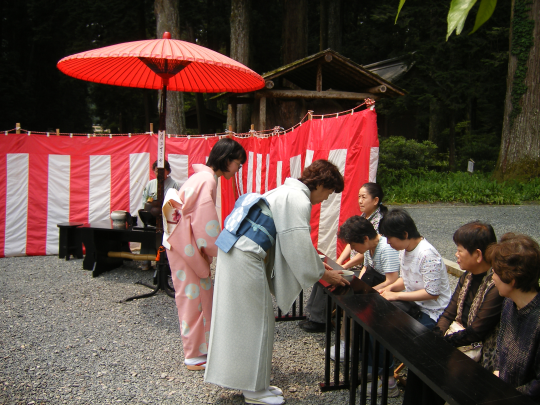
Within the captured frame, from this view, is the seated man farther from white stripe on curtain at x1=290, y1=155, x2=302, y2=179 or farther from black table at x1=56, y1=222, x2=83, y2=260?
black table at x1=56, y1=222, x2=83, y2=260

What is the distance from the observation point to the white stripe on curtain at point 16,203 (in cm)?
738

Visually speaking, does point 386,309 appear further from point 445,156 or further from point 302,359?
point 445,156

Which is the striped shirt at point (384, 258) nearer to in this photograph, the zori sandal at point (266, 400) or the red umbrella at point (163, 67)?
the zori sandal at point (266, 400)

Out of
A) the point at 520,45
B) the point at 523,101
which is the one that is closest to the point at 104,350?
the point at 523,101

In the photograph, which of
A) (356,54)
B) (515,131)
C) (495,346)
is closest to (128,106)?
(356,54)

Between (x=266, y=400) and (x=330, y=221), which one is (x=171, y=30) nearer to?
(x=330, y=221)

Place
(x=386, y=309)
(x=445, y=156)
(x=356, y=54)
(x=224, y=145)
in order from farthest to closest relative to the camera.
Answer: (x=356, y=54)
(x=445, y=156)
(x=224, y=145)
(x=386, y=309)

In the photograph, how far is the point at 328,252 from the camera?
5242mm

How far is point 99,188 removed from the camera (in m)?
7.82

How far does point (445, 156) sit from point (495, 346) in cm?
1934

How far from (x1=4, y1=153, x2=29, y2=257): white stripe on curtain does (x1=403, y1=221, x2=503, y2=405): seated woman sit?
716cm

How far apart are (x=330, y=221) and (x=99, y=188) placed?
15.5ft

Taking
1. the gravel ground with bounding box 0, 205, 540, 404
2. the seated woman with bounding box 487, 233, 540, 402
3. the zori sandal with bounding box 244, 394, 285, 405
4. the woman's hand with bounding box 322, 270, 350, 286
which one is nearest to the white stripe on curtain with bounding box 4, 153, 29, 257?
the gravel ground with bounding box 0, 205, 540, 404

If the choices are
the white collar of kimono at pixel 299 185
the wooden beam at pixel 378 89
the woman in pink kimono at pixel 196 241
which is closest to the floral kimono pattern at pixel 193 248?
the woman in pink kimono at pixel 196 241
